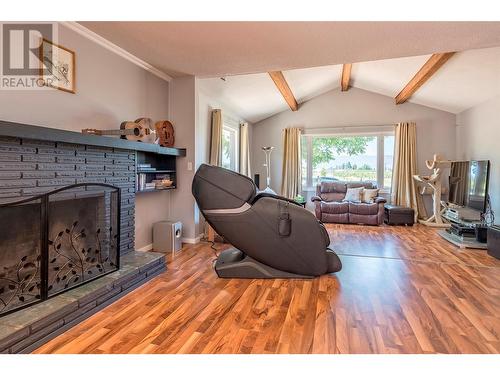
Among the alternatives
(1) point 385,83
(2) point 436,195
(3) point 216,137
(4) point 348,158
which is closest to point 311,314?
(3) point 216,137

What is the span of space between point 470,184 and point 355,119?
2967 millimetres

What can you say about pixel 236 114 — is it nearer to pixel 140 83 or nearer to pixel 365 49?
pixel 140 83

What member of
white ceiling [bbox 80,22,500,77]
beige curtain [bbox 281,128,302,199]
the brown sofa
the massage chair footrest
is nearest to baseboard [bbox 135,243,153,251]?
the massage chair footrest

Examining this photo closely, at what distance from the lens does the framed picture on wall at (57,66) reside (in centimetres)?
225

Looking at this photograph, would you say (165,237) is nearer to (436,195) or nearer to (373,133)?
(436,195)

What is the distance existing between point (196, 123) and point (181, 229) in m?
1.52

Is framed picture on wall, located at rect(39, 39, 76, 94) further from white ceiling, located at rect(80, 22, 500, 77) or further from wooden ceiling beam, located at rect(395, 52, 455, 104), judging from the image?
wooden ceiling beam, located at rect(395, 52, 455, 104)

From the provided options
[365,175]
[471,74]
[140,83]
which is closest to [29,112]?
[140,83]

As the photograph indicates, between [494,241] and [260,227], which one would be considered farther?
[494,241]

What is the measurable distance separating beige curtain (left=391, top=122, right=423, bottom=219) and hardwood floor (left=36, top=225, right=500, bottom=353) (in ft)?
10.6

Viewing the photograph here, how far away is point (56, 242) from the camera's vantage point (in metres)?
2.18

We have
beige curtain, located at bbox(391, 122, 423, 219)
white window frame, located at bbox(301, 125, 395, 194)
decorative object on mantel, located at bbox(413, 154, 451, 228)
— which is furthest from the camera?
white window frame, located at bbox(301, 125, 395, 194)

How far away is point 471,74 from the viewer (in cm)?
424

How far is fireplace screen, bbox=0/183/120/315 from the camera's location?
Answer: 6.20 feet
